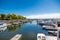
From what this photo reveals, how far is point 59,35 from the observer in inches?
178

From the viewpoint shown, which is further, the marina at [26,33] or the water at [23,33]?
the water at [23,33]

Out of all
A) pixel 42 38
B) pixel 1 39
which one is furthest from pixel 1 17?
pixel 42 38

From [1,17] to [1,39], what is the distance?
2353cm

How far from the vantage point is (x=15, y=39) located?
7551 mm

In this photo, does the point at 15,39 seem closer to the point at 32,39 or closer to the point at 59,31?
the point at 32,39

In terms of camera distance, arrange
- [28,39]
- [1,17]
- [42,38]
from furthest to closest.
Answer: [1,17], [28,39], [42,38]

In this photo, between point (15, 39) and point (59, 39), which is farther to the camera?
point (15, 39)

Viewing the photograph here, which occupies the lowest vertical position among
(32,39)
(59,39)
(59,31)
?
(32,39)

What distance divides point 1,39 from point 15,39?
1.58 meters

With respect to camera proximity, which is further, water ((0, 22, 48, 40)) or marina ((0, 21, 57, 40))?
water ((0, 22, 48, 40))

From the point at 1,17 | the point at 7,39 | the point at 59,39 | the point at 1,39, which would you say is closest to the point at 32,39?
the point at 7,39

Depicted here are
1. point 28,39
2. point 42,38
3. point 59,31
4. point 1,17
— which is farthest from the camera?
point 1,17

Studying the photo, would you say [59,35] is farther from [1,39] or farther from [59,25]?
[1,39]

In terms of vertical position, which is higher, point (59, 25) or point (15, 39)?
point (59, 25)
